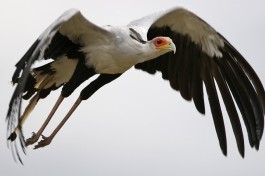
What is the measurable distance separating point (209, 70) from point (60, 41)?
288 centimetres

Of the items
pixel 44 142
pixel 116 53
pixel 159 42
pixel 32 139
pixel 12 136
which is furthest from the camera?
pixel 44 142

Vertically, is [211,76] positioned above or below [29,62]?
below

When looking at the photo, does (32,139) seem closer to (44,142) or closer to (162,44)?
(44,142)

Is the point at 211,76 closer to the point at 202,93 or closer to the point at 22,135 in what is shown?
the point at 202,93

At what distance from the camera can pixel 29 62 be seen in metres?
12.0

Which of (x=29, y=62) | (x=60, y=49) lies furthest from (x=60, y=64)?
(x=29, y=62)

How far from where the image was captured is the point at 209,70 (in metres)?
15.9

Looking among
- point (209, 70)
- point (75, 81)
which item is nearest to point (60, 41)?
point (75, 81)

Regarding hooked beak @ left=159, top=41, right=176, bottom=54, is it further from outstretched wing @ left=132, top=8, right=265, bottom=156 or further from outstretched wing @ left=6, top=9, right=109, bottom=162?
outstretched wing @ left=132, top=8, right=265, bottom=156

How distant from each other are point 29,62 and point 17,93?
20.4 inches

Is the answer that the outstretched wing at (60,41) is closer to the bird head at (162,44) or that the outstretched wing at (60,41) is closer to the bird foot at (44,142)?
the bird head at (162,44)

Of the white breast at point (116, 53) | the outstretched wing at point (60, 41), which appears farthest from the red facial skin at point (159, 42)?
the outstretched wing at point (60, 41)

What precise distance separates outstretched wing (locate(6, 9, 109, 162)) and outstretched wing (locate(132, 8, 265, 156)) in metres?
1.66

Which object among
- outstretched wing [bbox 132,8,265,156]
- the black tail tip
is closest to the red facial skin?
outstretched wing [bbox 132,8,265,156]
